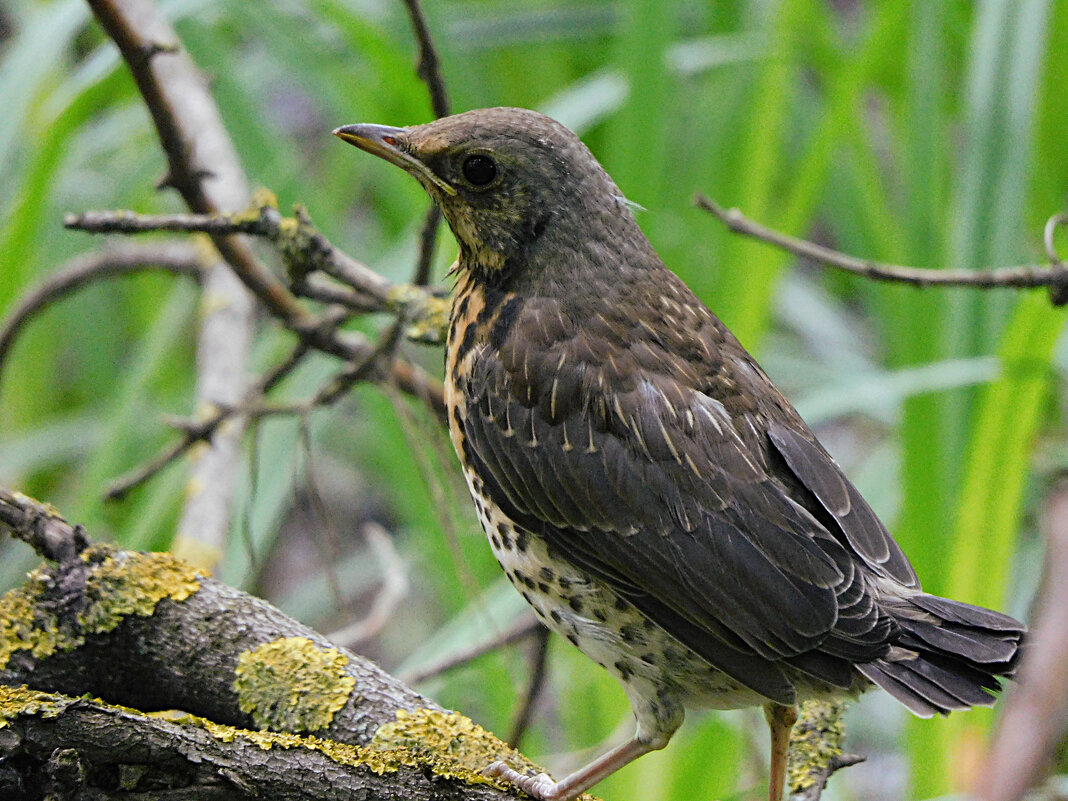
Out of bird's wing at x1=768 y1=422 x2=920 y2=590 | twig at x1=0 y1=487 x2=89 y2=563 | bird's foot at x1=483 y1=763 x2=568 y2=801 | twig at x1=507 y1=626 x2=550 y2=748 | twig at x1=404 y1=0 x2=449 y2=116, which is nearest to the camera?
twig at x1=0 y1=487 x2=89 y2=563

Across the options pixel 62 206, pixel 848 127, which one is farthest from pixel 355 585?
pixel 848 127

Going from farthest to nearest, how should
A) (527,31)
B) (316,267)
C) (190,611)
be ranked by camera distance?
(527,31) → (316,267) → (190,611)

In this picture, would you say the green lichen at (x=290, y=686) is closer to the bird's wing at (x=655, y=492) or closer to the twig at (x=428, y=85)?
the bird's wing at (x=655, y=492)

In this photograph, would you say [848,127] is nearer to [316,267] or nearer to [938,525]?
[938,525]

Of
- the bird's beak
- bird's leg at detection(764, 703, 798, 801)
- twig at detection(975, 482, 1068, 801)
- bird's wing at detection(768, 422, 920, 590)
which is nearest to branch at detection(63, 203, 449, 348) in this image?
the bird's beak

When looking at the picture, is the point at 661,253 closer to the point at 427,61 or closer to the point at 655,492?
the point at 427,61

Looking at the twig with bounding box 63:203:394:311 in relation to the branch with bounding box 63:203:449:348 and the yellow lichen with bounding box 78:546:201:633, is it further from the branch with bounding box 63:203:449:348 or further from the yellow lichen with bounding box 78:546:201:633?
the yellow lichen with bounding box 78:546:201:633

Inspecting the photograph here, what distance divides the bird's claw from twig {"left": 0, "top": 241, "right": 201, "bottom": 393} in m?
2.08

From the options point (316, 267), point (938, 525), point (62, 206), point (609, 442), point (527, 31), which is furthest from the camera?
point (62, 206)

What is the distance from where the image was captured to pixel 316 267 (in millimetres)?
2543

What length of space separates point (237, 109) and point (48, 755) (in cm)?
292

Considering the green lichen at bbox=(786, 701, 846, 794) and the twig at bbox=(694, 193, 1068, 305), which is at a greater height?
the twig at bbox=(694, 193, 1068, 305)

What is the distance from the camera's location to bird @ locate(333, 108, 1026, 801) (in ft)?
6.70

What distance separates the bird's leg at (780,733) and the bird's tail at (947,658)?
0.83ft
